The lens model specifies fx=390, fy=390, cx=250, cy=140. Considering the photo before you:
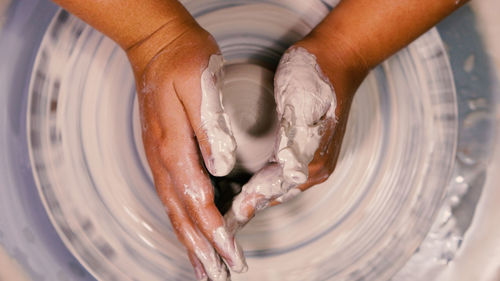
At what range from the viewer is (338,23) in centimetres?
96

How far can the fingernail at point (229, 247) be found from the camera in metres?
0.86

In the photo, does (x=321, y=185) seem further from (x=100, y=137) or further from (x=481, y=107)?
(x=100, y=137)

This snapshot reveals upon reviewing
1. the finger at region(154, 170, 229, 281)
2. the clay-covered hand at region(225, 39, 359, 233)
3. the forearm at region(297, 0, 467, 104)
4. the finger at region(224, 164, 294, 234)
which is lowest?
the finger at region(154, 170, 229, 281)

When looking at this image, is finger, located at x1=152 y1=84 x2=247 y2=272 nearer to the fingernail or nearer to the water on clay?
the fingernail

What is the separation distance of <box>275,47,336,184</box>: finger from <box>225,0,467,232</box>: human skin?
0.03m

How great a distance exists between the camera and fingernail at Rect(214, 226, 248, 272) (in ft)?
2.82

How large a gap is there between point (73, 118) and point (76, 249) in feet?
1.18

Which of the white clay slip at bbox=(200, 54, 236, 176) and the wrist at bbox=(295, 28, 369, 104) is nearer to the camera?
the white clay slip at bbox=(200, 54, 236, 176)

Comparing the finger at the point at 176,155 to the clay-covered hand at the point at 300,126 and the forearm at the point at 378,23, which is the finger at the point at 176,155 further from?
the forearm at the point at 378,23

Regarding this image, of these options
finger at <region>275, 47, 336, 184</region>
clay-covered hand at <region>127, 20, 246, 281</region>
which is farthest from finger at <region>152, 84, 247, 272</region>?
finger at <region>275, 47, 336, 184</region>

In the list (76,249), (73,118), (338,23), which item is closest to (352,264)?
(338,23)

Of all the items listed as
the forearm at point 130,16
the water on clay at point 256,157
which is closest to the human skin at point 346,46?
the water on clay at point 256,157

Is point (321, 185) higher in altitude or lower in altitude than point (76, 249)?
higher

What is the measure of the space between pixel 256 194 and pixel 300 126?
0.20 metres
